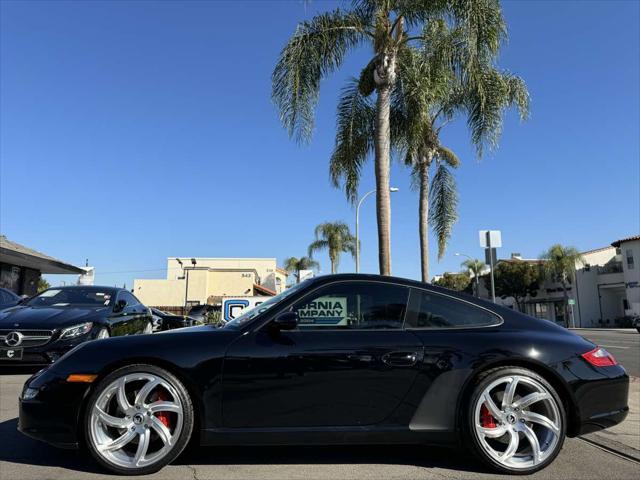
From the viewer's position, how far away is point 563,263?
4981 cm

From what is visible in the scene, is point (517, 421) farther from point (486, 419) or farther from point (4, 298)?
point (4, 298)

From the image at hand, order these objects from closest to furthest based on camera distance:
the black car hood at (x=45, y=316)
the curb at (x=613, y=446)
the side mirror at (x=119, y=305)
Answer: the curb at (x=613, y=446) → the black car hood at (x=45, y=316) → the side mirror at (x=119, y=305)

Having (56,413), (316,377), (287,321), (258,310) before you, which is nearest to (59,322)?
(56,413)

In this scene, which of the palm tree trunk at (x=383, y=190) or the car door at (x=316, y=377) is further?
the palm tree trunk at (x=383, y=190)

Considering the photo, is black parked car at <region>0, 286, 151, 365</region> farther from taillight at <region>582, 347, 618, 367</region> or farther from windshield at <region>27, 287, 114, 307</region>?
taillight at <region>582, 347, 618, 367</region>

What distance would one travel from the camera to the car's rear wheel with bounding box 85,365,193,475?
3309 mm

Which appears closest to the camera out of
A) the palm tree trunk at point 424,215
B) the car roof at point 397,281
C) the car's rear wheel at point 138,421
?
the car's rear wheel at point 138,421

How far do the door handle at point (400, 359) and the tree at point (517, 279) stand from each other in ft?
177

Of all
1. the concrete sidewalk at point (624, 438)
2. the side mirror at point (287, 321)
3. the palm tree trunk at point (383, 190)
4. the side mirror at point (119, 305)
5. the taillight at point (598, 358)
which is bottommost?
the concrete sidewalk at point (624, 438)

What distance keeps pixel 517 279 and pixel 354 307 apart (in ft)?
186

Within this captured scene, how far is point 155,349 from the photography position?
3434mm

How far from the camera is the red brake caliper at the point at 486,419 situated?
A: 349 cm

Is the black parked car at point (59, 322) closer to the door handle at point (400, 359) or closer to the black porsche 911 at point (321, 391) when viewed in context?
the black porsche 911 at point (321, 391)

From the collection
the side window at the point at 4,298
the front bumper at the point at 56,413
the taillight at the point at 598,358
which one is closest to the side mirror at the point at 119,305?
the side window at the point at 4,298
